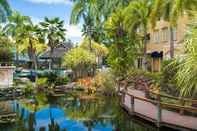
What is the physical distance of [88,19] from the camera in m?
66.5

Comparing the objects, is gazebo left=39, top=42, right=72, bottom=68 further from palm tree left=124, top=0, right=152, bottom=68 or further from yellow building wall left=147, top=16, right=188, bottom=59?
palm tree left=124, top=0, right=152, bottom=68

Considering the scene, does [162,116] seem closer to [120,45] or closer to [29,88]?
[120,45]

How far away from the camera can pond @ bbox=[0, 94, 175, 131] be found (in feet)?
76.0

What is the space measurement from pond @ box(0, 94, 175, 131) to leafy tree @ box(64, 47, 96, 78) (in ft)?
52.5

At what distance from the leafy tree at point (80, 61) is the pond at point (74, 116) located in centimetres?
1602

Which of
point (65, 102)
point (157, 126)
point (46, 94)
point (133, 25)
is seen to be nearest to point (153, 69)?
point (133, 25)

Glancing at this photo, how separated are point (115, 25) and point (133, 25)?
79.7 inches

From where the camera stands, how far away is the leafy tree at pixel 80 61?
54275 millimetres

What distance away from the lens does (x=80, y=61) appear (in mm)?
55000

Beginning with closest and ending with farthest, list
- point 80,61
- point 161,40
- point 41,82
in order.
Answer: point 41,82
point 161,40
point 80,61

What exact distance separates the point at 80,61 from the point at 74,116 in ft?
90.1

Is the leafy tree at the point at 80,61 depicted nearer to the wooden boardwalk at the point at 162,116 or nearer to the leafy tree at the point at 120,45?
the leafy tree at the point at 120,45

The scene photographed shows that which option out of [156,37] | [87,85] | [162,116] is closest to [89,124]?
[162,116]

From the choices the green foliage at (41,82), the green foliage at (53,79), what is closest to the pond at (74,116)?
the green foliage at (41,82)
